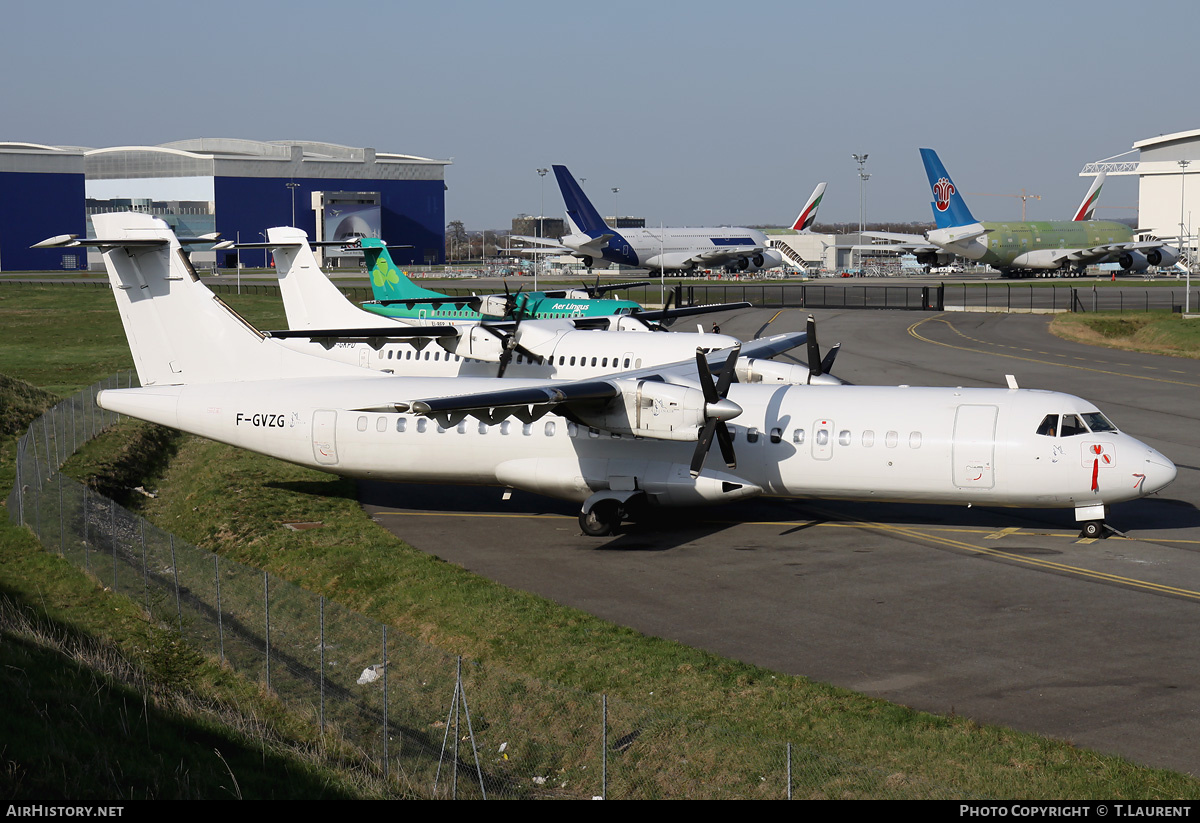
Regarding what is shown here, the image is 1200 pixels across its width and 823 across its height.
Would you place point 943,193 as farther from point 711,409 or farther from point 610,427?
point 711,409

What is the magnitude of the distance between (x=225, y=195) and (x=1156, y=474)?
157m

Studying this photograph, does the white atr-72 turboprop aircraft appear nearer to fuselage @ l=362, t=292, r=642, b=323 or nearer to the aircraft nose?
the aircraft nose

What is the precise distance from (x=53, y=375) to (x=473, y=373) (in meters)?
25.9

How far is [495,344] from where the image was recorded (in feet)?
119

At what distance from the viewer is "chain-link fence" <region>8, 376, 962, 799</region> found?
13305 millimetres

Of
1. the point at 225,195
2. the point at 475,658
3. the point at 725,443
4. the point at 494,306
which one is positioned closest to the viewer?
the point at 475,658

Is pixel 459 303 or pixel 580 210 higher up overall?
pixel 580 210

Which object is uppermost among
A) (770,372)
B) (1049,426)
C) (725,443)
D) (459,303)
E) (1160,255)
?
(1160,255)

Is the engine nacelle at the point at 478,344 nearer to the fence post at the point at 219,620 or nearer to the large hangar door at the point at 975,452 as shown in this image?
the large hangar door at the point at 975,452

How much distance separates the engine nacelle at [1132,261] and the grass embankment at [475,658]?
345 feet

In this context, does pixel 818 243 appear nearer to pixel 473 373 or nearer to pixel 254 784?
pixel 473 373

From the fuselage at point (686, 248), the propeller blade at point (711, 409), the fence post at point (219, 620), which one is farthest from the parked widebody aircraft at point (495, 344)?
the fuselage at point (686, 248)

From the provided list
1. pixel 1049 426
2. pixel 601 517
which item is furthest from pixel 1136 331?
pixel 601 517

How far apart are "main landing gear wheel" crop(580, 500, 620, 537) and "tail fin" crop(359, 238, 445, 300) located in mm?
30320
